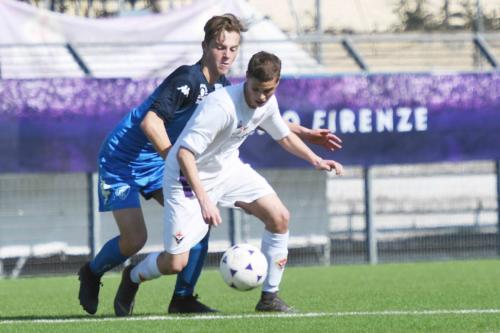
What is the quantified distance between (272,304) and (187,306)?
0.61 metres

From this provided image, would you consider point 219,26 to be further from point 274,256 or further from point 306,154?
point 274,256

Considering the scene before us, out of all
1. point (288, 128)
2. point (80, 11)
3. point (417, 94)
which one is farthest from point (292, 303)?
point (80, 11)

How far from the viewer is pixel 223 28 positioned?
7590 mm

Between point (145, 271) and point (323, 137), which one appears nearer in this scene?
point (145, 271)

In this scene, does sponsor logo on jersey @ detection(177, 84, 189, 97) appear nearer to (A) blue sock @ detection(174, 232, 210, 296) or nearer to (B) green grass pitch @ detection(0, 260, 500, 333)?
(A) blue sock @ detection(174, 232, 210, 296)

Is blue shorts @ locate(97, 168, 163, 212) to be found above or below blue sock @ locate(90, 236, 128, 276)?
above

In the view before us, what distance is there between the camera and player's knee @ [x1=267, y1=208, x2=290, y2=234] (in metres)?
7.87

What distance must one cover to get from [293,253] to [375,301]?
7089mm

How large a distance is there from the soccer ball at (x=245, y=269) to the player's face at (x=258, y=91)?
3.32ft

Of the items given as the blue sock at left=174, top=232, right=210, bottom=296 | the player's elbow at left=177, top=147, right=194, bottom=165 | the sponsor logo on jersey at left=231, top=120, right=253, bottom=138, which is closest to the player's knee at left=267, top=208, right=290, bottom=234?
the blue sock at left=174, top=232, right=210, bottom=296

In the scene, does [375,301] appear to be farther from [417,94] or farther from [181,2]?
[181,2]

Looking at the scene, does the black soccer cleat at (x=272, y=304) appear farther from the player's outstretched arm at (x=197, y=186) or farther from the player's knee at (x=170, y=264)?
the player's outstretched arm at (x=197, y=186)

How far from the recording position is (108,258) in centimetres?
817

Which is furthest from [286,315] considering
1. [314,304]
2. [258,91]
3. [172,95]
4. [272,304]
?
[172,95]
